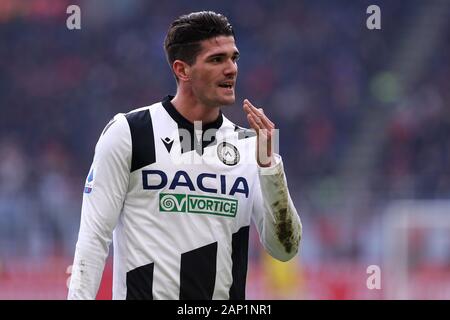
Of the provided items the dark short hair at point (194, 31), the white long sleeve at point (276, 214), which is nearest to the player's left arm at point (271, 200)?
the white long sleeve at point (276, 214)

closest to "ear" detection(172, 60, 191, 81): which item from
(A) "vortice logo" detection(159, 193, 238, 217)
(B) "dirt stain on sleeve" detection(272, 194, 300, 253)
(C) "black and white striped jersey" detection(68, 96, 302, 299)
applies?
(C) "black and white striped jersey" detection(68, 96, 302, 299)

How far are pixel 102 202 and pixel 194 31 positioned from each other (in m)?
0.80

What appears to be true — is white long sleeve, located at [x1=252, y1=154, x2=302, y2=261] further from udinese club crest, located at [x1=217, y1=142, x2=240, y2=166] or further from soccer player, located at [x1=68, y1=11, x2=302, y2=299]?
udinese club crest, located at [x1=217, y1=142, x2=240, y2=166]

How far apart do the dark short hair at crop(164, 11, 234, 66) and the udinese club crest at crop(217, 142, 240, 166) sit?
1.21 feet

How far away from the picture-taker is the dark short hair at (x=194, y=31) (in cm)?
418

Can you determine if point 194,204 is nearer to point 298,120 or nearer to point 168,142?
point 168,142

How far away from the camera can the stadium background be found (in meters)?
12.0

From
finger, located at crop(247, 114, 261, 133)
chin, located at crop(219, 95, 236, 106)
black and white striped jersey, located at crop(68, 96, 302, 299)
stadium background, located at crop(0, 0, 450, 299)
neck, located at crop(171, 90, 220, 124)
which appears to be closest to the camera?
finger, located at crop(247, 114, 261, 133)

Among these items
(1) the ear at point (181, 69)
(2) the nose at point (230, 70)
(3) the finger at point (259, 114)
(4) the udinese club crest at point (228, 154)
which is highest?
(1) the ear at point (181, 69)

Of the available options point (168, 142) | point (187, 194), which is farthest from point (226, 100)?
point (187, 194)

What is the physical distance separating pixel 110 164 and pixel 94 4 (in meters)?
15.1

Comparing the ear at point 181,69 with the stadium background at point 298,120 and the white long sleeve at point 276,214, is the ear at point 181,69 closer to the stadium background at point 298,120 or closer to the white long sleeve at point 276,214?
the white long sleeve at point 276,214

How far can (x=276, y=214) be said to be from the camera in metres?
4.05
